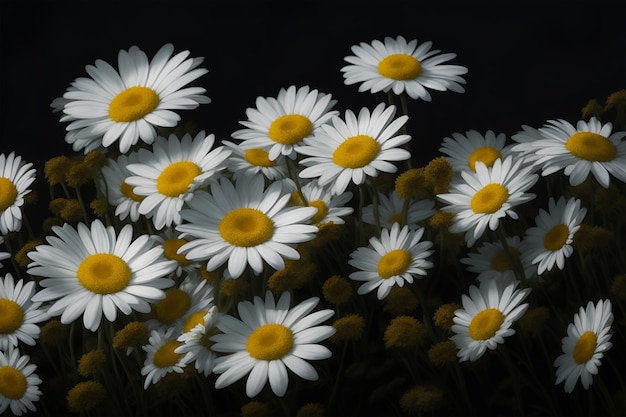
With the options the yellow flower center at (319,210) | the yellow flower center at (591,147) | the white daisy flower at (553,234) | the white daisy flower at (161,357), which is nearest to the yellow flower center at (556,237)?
the white daisy flower at (553,234)

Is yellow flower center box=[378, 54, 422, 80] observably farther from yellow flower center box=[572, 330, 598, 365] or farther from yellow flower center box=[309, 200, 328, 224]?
yellow flower center box=[572, 330, 598, 365]

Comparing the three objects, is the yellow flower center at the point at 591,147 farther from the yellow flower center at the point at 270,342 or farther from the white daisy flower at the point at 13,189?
the white daisy flower at the point at 13,189

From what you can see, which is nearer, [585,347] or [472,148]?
[585,347]

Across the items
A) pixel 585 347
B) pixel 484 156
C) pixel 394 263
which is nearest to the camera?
pixel 585 347

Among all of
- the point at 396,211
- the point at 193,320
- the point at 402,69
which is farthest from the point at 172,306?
the point at 402,69

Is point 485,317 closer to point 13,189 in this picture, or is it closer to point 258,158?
point 258,158

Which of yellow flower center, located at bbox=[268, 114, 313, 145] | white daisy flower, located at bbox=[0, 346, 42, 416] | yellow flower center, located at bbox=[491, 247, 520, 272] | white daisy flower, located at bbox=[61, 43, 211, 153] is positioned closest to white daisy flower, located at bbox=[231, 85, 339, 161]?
yellow flower center, located at bbox=[268, 114, 313, 145]

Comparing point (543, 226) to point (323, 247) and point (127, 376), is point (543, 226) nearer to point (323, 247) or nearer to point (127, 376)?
point (323, 247)
